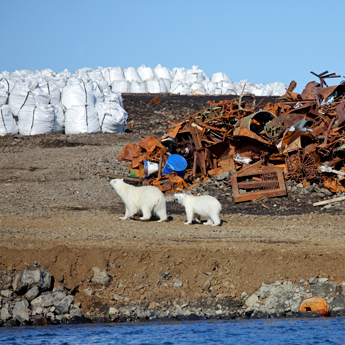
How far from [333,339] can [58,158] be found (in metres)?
12.5

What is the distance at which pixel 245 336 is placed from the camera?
6.03 meters

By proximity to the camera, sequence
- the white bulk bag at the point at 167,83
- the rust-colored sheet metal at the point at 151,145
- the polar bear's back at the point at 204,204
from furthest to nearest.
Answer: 1. the white bulk bag at the point at 167,83
2. the rust-colored sheet metal at the point at 151,145
3. the polar bear's back at the point at 204,204

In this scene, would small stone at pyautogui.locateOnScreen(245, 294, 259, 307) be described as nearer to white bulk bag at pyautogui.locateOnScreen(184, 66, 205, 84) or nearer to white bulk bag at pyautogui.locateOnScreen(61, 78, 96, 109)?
white bulk bag at pyautogui.locateOnScreen(61, 78, 96, 109)

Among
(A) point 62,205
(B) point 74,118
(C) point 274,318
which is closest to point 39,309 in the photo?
(C) point 274,318

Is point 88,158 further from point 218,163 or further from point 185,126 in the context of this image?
point 218,163

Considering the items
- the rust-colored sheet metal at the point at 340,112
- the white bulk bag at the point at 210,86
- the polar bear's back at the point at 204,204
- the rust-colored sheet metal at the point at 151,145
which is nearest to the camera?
the polar bear's back at the point at 204,204

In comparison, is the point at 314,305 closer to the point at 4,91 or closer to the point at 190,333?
the point at 190,333

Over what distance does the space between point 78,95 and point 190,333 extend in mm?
15868

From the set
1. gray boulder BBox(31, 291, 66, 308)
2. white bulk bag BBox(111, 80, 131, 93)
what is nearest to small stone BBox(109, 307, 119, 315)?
gray boulder BBox(31, 291, 66, 308)

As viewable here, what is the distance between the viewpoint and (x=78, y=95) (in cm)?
2041

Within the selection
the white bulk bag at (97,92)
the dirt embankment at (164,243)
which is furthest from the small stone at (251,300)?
the white bulk bag at (97,92)

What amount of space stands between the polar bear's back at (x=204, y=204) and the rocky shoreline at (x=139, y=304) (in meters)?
2.42

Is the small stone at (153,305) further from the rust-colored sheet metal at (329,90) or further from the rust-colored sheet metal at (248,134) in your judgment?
the rust-colored sheet metal at (329,90)

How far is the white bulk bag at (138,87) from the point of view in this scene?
1407 inches
